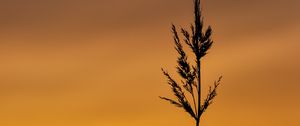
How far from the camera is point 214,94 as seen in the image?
1244 cm

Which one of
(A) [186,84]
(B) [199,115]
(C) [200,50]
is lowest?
(B) [199,115]

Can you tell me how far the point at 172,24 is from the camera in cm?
1275

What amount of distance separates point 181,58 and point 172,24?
0.96 m

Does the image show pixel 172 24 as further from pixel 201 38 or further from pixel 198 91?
pixel 198 91

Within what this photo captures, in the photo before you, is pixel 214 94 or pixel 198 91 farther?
pixel 214 94

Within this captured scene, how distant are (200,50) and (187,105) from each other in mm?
1335

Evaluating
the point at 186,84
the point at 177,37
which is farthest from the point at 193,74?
the point at 177,37

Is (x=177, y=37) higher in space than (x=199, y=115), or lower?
higher

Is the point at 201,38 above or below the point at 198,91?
above

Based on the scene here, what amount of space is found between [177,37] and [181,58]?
0.58 m

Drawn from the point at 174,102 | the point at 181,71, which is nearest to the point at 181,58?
the point at 181,71

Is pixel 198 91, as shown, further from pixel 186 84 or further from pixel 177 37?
pixel 177 37

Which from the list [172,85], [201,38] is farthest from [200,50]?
[172,85]

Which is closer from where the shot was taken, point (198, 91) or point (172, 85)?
point (198, 91)
